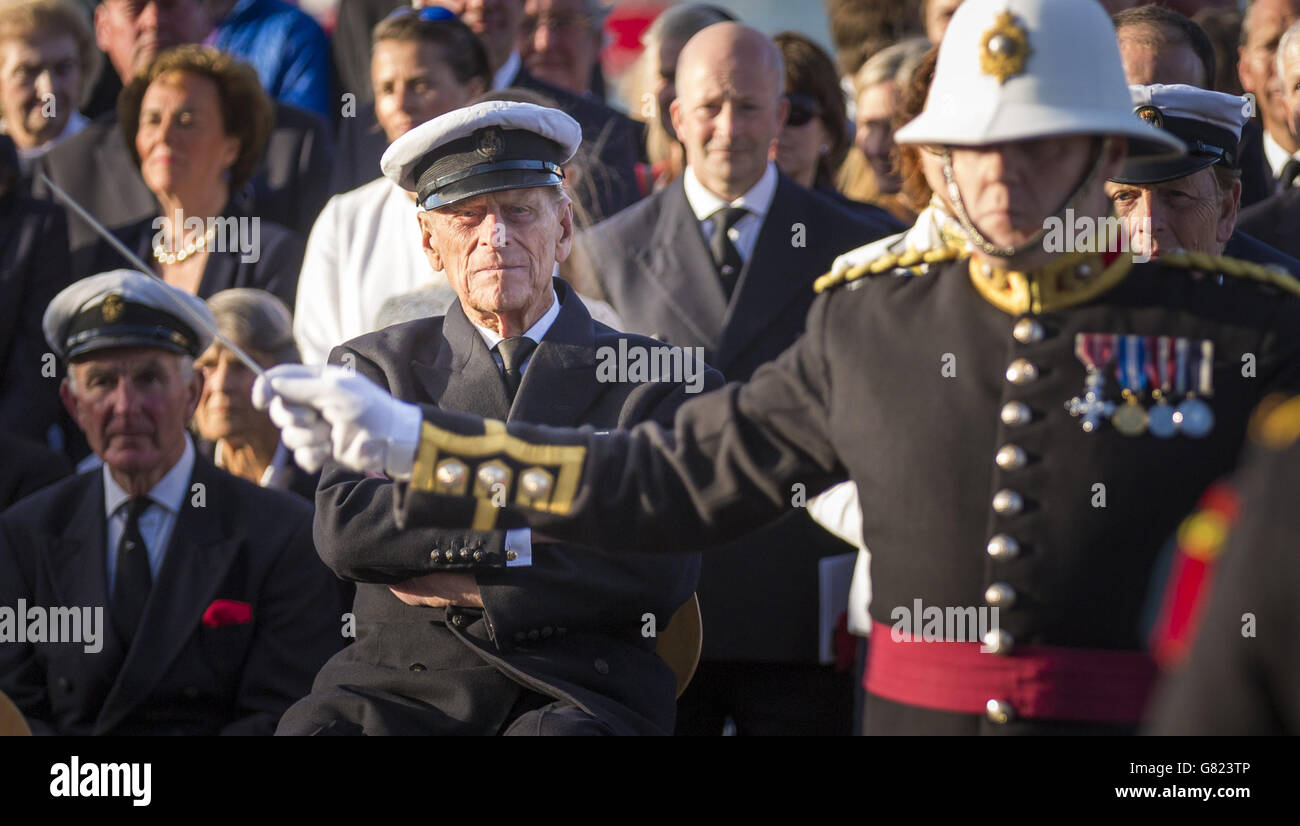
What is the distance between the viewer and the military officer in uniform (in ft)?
11.7

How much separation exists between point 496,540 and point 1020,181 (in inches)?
67.7

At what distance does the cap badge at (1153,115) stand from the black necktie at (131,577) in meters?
3.16

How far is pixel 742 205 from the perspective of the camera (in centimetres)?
660

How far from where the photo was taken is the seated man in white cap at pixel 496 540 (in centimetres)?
476

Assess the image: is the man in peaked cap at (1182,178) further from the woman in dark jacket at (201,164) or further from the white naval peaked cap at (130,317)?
the woman in dark jacket at (201,164)

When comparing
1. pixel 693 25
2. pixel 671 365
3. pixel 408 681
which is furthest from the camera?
pixel 693 25

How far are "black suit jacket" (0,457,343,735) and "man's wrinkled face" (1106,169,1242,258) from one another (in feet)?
8.37

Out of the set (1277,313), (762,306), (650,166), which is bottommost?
(1277,313)

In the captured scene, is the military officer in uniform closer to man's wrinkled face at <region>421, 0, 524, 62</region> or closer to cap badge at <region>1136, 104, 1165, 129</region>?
cap badge at <region>1136, 104, 1165, 129</region>

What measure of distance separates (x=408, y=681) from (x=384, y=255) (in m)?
2.66

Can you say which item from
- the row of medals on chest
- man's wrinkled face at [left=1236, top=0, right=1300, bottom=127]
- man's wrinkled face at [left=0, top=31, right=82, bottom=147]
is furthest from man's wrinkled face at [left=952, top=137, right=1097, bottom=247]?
man's wrinkled face at [left=0, top=31, right=82, bottom=147]

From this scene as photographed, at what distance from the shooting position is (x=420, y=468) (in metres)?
3.80
